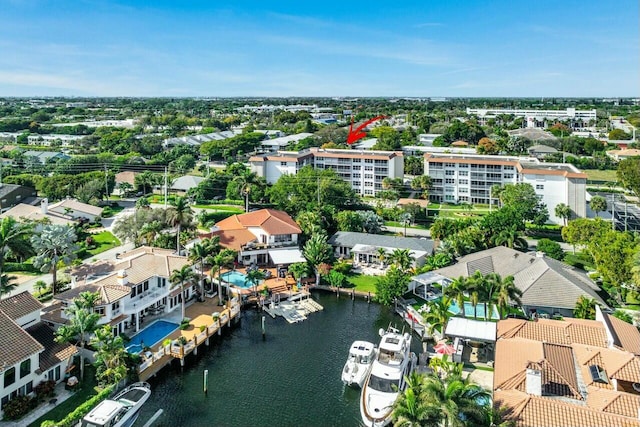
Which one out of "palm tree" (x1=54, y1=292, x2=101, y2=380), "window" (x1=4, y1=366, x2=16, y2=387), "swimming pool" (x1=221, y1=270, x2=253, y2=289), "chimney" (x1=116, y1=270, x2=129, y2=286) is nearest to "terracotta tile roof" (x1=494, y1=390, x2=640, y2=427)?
"palm tree" (x1=54, y1=292, x2=101, y2=380)

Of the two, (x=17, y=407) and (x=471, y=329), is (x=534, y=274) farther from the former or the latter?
(x=17, y=407)

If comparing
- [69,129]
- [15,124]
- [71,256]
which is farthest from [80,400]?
[15,124]

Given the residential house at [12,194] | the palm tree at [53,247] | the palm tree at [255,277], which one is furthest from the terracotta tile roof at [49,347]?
the residential house at [12,194]

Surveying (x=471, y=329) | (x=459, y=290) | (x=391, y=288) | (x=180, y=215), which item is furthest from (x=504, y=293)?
(x=180, y=215)

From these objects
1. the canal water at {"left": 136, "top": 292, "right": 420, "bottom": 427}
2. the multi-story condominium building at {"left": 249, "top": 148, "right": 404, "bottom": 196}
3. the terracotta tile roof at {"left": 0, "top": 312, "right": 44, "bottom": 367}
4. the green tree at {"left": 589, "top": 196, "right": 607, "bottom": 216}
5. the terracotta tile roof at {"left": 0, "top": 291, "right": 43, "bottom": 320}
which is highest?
the multi-story condominium building at {"left": 249, "top": 148, "right": 404, "bottom": 196}

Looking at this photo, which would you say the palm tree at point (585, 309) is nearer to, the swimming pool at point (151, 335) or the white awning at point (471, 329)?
the white awning at point (471, 329)

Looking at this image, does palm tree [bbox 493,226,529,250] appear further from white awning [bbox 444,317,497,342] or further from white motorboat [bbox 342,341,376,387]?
white motorboat [bbox 342,341,376,387]
